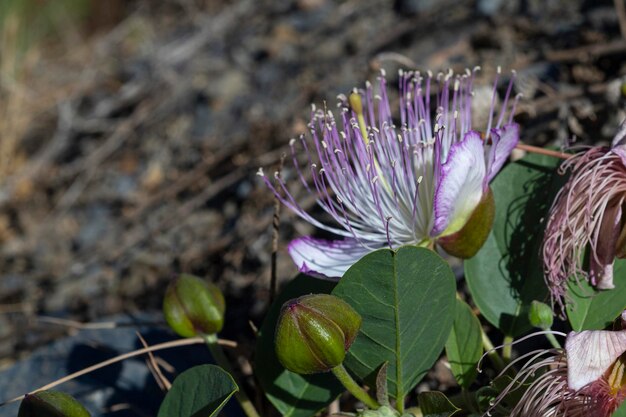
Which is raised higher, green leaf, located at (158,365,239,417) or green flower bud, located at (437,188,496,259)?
green flower bud, located at (437,188,496,259)

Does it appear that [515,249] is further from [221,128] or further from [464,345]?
[221,128]

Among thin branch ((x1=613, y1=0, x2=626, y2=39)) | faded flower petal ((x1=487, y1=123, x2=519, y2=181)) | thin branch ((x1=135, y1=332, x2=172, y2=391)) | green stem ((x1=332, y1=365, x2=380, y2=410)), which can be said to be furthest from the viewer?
thin branch ((x1=613, y1=0, x2=626, y2=39))

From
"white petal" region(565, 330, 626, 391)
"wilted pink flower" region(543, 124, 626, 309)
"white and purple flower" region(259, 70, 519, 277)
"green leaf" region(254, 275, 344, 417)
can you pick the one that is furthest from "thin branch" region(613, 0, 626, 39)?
"white petal" region(565, 330, 626, 391)

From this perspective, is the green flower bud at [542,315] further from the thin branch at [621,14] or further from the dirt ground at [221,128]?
the thin branch at [621,14]

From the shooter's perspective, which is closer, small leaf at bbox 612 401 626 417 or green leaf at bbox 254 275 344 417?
small leaf at bbox 612 401 626 417

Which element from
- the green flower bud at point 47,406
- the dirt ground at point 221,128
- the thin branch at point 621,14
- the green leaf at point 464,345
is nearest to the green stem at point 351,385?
the green leaf at point 464,345

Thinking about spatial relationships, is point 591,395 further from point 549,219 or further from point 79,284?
point 79,284

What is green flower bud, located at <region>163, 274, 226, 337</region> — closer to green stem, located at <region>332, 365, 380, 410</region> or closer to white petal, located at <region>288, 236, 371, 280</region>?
white petal, located at <region>288, 236, 371, 280</region>

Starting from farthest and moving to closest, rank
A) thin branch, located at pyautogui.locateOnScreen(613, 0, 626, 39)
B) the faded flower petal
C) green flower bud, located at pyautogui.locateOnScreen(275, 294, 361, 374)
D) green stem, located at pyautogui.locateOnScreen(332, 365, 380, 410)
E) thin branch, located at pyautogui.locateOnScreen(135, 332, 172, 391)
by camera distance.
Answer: thin branch, located at pyautogui.locateOnScreen(613, 0, 626, 39) < thin branch, located at pyautogui.locateOnScreen(135, 332, 172, 391) < the faded flower petal < green stem, located at pyautogui.locateOnScreen(332, 365, 380, 410) < green flower bud, located at pyautogui.locateOnScreen(275, 294, 361, 374)
